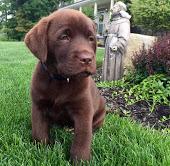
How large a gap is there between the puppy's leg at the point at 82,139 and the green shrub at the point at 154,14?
11.9 metres

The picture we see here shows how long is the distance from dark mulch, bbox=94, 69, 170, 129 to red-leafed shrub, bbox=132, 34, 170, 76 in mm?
791

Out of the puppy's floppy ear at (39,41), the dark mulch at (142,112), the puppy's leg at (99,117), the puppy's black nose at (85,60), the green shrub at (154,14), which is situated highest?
the green shrub at (154,14)

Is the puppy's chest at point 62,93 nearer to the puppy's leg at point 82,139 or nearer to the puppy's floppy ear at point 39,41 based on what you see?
the puppy's leg at point 82,139

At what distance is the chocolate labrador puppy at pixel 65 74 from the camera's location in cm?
334

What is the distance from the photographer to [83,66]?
10.6ft

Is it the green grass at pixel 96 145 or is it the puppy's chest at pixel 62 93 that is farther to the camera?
the puppy's chest at pixel 62 93

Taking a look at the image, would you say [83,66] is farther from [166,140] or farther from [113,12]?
[113,12]

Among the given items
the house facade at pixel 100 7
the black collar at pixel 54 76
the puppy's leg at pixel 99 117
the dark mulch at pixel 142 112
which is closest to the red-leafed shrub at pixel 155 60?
the dark mulch at pixel 142 112

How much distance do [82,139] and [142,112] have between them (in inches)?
97.3

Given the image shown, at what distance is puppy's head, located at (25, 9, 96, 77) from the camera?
3.27 m

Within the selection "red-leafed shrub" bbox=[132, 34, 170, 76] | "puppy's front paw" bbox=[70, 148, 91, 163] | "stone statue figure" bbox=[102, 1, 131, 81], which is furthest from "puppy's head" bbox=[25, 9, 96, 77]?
"stone statue figure" bbox=[102, 1, 131, 81]

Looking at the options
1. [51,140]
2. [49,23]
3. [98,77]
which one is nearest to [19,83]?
[98,77]

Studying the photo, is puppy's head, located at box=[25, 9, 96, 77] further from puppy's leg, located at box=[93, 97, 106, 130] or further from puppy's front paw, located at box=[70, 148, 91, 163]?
puppy's leg, located at box=[93, 97, 106, 130]

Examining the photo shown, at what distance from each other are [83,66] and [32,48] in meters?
0.54
